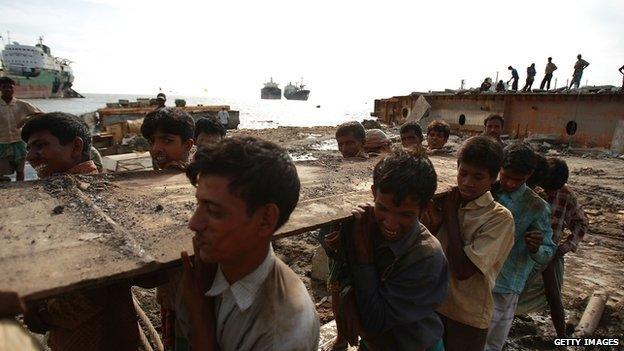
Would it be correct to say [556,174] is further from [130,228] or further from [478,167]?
[130,228]

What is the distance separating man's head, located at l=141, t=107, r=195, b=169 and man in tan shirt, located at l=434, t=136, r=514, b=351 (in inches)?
89.8

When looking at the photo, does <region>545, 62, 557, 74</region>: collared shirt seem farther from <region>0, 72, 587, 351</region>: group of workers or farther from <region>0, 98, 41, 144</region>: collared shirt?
<region>0, 98, 41, 144</region>: collared shirt

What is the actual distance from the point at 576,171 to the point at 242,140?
13.3 m

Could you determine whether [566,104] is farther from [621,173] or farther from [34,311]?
[34,311]

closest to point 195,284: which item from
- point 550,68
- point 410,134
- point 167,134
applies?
point 167,134

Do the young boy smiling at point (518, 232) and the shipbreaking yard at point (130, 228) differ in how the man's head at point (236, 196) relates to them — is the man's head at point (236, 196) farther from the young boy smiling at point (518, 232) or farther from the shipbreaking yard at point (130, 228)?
the young boy smiling at point (518, 232)

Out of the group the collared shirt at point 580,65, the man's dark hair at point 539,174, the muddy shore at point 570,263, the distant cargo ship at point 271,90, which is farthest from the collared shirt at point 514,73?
the distant cargo ship at point 271,90

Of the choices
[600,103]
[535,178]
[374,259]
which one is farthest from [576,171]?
[374,259]

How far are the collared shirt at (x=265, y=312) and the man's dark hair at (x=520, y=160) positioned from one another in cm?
228

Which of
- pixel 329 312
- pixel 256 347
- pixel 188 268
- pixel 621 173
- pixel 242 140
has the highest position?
pixel 242 140

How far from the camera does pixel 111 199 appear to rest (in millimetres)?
1995

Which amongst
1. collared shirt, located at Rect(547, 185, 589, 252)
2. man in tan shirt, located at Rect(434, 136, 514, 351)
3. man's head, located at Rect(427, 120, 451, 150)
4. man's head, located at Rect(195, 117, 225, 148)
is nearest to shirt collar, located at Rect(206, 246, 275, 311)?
man in tan shirt, located at Rect(434, 136, 514, 351)

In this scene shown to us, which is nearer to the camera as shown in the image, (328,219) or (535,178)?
(328,219)

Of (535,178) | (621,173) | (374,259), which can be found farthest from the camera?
(621,173)
